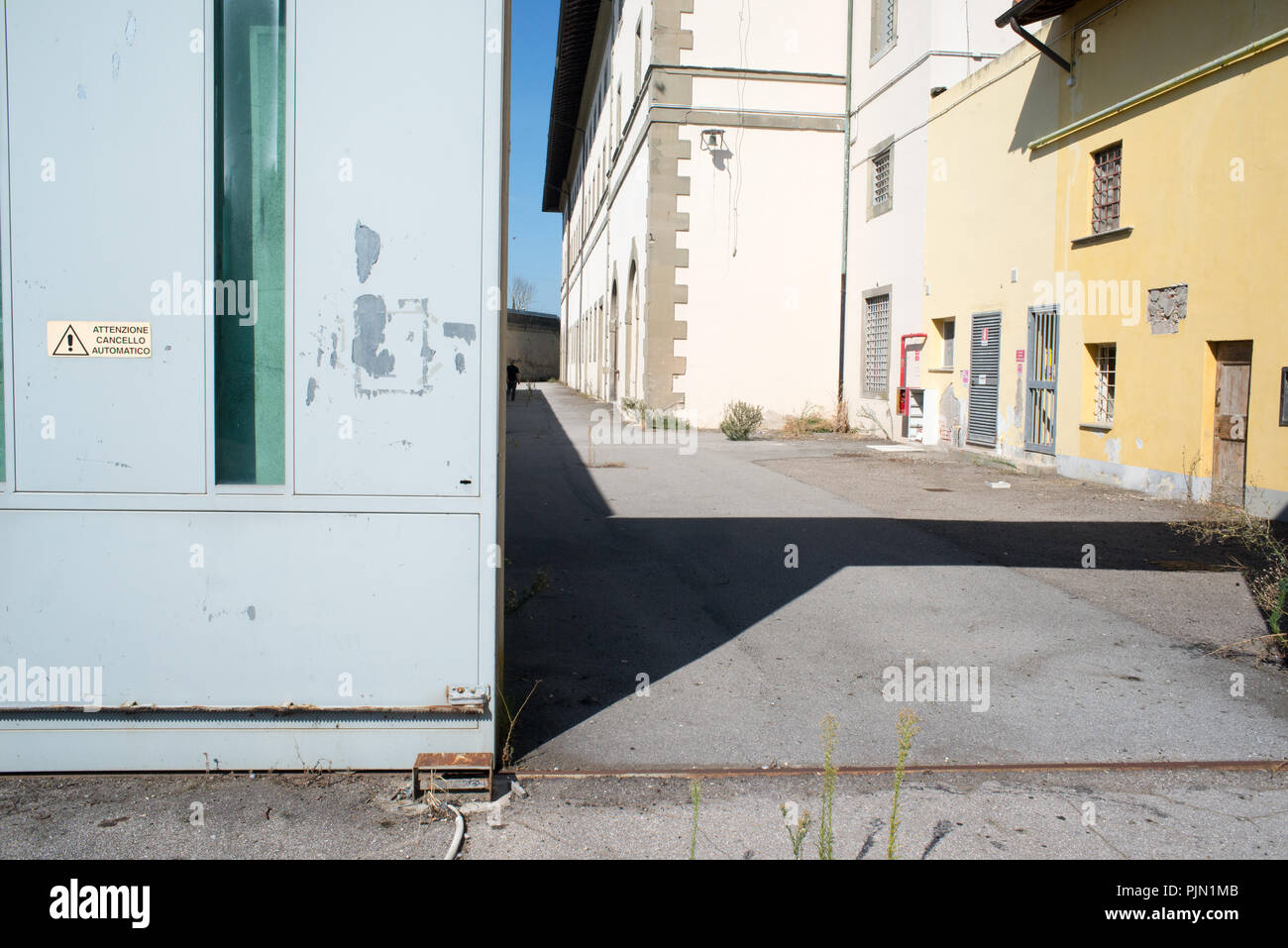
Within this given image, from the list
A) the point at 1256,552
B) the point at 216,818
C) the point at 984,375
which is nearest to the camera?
the point at 216,818

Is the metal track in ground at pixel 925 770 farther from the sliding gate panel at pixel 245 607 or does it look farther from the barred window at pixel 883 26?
the barred window at pixel 883 26

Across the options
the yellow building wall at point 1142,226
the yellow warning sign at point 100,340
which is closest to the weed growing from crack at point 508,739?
the yellow warning sign at point 100,340

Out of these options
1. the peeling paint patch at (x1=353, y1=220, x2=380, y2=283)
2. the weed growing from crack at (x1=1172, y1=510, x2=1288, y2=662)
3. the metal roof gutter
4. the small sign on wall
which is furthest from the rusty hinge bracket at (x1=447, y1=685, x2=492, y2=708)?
the metal roof gutter

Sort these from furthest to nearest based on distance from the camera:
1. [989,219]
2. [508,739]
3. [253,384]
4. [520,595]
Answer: [989,219], [520,595], [508,739], [253,384]

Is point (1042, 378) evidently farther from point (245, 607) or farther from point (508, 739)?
point (245, 607)

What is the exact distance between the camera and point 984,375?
1558 cm

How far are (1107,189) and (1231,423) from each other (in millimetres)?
3617

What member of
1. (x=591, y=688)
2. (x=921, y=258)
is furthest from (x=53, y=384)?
(x=921, y=258)

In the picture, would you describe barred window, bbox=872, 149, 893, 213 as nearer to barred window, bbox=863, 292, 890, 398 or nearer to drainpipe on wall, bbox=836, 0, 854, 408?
drainpipe on wall, bbox=836, 0, 854, 408

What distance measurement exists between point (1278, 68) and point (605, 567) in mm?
7872

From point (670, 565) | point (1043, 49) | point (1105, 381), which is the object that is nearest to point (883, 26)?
point (1043, 49)

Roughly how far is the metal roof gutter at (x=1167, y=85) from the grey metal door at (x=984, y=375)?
2.66m

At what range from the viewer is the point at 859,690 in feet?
16.3

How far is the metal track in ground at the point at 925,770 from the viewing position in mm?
3850
